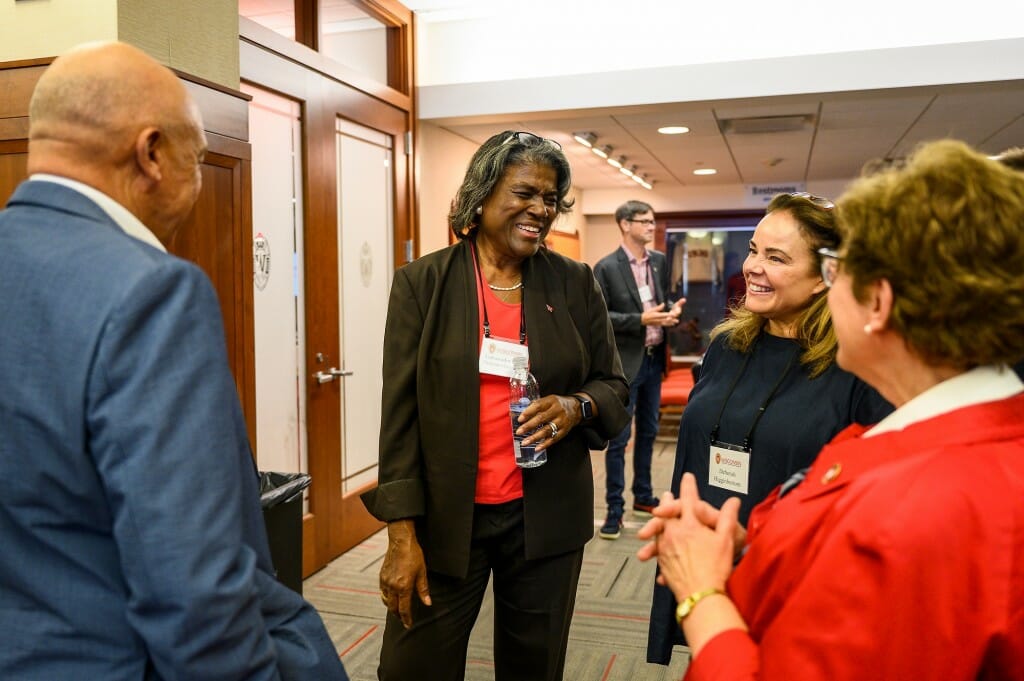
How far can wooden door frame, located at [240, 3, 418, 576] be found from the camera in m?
3.66

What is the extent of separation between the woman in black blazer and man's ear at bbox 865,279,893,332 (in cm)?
88

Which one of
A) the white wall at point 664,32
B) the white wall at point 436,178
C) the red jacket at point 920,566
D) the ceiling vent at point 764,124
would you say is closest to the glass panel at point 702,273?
the ceiling vent at point 764,124

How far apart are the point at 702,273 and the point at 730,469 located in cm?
864

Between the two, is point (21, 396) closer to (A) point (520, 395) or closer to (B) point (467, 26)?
(A) point (520, 395)

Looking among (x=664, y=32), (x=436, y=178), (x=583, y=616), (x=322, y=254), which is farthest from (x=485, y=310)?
(x=436, y=178)

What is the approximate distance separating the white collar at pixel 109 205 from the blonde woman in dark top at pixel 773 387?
133cm

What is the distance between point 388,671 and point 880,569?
50.9 inches

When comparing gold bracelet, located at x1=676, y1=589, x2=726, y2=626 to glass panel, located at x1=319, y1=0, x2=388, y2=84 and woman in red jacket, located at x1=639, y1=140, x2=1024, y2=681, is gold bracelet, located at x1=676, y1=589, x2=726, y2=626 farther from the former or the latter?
glass panel, located at x1=319, y1=0, x2=388, y2=84

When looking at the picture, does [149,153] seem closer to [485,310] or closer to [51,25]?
[485,310]

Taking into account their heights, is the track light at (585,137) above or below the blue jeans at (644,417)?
above

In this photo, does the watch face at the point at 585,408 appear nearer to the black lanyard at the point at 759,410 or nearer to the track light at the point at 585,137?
the black lanyard at the point at 759,410

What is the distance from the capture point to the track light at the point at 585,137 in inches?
239

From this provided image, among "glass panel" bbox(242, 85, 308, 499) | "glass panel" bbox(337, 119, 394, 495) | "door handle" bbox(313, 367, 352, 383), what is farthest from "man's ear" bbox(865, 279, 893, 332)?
"glass panel" bbox(337, 119, 394, 495)

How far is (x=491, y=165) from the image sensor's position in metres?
1.89
